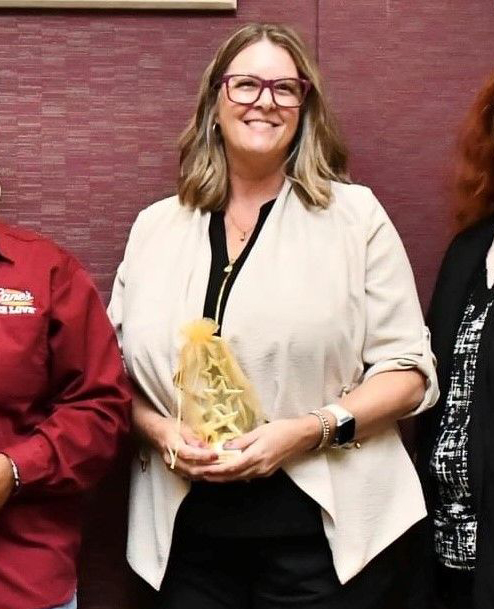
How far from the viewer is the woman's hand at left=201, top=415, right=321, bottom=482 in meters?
1.58

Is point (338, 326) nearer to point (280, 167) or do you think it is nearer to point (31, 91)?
point (280, 167)

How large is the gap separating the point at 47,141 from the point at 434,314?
0.89m

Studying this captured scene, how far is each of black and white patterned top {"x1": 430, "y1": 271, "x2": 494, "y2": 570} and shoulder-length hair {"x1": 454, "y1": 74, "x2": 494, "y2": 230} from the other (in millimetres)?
186

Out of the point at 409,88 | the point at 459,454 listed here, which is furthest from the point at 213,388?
the point at 409,88

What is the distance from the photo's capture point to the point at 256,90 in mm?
1743

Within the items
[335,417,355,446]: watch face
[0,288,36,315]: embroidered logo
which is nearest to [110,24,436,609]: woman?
[335,417,355,446]: watch face

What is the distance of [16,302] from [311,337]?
1.66 feet

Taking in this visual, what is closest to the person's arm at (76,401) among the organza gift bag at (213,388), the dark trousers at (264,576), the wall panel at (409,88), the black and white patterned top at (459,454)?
the organza gift bag at (213,388)

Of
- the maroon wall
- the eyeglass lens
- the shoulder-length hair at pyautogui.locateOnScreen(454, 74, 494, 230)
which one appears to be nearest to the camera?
the eyeglass lens

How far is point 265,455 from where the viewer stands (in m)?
1.58

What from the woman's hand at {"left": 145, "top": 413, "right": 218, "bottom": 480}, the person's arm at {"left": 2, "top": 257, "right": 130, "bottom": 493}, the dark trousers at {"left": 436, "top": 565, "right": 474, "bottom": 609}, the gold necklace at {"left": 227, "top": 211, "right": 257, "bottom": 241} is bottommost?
the dark trousers at {"left": 436, "top": 565, "right": 474, "bottom": 609}

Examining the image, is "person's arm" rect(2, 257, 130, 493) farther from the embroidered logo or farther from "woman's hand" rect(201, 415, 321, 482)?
"woman's hand" rect(201, 415, 321, 482)

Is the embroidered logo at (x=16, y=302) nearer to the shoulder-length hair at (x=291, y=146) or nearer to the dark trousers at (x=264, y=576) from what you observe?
the shoulder-length hair at (x=291, y=146)

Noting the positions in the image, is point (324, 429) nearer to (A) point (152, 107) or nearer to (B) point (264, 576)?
(B) point (264, 576)
